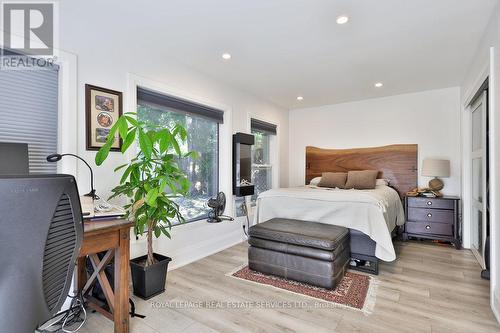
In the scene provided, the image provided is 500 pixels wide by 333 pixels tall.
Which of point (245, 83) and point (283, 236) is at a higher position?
point (245, 83)

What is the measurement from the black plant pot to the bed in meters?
1.46

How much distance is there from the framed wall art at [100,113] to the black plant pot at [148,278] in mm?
1087

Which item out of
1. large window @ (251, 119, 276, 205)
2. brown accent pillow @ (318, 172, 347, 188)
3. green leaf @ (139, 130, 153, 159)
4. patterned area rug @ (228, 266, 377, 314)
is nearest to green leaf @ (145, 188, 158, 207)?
green leaf @ (139, 130, 153, 159)

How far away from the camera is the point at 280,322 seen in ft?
6.04

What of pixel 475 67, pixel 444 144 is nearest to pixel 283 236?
pixel 475 67

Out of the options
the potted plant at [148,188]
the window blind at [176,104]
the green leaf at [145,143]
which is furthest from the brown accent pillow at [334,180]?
the green leaf at [145,143]

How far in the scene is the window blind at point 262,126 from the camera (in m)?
4.34

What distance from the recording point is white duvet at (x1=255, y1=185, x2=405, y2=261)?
101 inches

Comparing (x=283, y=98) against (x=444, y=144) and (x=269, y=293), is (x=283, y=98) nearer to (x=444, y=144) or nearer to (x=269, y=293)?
(x=444, y=144)

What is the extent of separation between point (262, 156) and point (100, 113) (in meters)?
3.01

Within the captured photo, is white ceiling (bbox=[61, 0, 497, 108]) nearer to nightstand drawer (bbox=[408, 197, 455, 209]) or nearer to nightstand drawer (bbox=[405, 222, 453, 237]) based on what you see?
nightstand drawer (bbox=[408, 197, 455, 209])

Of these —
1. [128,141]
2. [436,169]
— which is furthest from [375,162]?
[128,141]

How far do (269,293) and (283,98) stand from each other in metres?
3.27

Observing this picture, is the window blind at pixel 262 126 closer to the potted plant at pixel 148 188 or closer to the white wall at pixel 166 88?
the white wall at pixel 166 88
